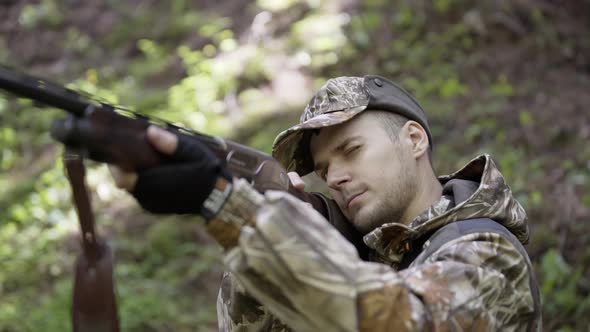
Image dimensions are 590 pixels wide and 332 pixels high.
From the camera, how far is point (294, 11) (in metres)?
9.70

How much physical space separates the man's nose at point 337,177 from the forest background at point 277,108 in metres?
2.84

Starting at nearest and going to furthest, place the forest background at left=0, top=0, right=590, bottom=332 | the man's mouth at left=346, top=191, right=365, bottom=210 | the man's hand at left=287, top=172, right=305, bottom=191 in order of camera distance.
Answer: the man's hand at left=287, top=172, right=305, bottom=191 → the man's mouth at left=346, top=191, right=365, bottom=210 → the forest background at left=0, top=0, right=590, bottom=332

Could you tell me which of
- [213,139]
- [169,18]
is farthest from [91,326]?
[169,18]

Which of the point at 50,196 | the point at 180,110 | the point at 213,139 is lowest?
the point at 50,196

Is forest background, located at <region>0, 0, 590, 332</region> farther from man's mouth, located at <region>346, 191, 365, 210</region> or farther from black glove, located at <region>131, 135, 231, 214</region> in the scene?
black glove, located at <region>131, 135, 231, 214</region>

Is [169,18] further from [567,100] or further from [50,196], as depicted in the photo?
[567,100]

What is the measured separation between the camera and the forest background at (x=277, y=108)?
588 centimetres

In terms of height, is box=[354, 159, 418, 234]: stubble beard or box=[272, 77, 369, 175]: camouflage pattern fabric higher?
box=[272, 77, 369, 175]: camouflage pattern fabric

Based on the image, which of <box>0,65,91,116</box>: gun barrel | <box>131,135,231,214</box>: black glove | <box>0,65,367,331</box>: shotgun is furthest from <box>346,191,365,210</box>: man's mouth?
<box>0,65,91,116</box>: gun barrel

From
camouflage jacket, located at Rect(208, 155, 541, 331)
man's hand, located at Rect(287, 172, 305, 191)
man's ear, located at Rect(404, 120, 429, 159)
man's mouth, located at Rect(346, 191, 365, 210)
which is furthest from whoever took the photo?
man's ear, located at Rect(404, 120, 429, 159)

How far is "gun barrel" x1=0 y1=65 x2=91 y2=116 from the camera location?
1992mm

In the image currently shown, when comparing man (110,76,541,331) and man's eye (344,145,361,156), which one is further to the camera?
man's eye (344,145,361,156)

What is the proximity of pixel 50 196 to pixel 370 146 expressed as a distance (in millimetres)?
5698

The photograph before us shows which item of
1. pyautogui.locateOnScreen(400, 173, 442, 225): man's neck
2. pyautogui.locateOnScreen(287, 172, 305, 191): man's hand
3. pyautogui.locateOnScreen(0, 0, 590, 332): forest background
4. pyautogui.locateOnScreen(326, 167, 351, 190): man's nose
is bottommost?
pyautogui.locateOnScreen(0, 0, 590, 332): forest background
